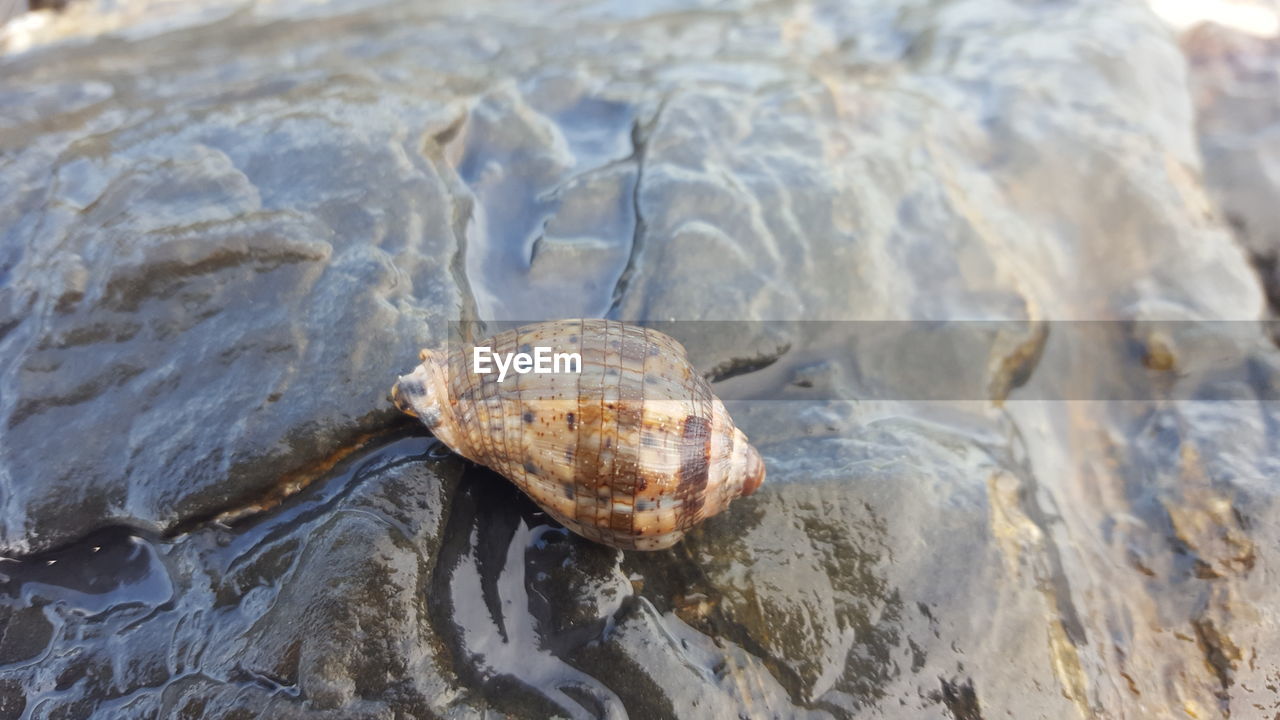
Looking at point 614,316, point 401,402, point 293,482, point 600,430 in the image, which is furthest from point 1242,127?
point 293,482

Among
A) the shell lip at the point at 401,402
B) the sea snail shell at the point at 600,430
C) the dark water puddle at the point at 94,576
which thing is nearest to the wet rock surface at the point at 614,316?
the dark water puddle at the point at 94,576

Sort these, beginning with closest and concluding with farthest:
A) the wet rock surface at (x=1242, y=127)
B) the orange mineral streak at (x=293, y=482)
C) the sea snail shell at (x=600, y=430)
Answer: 1. the sea snail shell at (x=600, y=430)
2. the orange mineral streak at (x=293, y=482)
3. the wet rock surface at (x=1242, y=127)

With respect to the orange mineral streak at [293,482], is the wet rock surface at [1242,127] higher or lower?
lower

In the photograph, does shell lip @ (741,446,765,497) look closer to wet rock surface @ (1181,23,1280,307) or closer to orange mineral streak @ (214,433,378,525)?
orange mineral streak @ (214,433,378,525)

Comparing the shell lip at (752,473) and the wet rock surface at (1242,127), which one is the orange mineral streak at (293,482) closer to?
the shell lip at (752,473)

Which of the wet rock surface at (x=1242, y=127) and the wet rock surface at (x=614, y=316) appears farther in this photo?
the wet rock surface at (x=1242, y=127)

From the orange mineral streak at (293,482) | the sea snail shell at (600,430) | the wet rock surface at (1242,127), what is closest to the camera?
the sea snail shell at (600,430)

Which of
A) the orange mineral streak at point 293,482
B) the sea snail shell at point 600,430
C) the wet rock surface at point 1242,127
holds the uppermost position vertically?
the sea snail shell at point 600,430

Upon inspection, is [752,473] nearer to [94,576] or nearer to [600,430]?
[600,430]

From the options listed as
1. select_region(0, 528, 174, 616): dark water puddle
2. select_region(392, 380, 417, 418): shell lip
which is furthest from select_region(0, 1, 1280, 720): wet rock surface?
select_region(392, 380, 417, 418): shell lip
